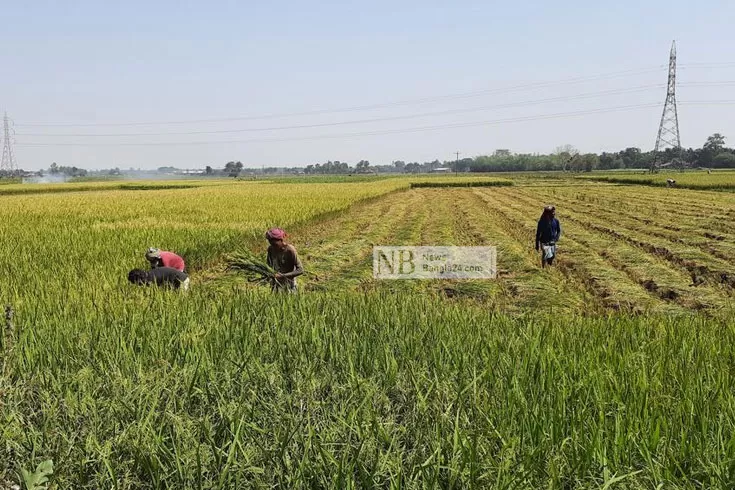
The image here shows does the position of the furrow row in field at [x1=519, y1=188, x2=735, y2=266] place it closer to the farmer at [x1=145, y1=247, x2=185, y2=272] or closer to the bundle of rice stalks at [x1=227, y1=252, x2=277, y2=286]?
the bundle of rice stalks at [x1=227, y1=252, x2=277, y2=286]

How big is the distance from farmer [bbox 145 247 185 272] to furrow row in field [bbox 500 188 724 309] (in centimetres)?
808

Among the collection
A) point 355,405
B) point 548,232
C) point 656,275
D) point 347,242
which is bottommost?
point 656,275

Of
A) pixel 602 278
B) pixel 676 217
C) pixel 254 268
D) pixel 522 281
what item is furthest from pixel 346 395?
pixel 676 217

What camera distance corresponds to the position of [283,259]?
7062 mm

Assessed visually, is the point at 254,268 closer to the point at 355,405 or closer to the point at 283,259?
the point at 283,259

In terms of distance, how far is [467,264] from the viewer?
12.4 meters

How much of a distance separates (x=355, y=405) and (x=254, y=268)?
18.5ft

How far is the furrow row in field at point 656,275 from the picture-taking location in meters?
8.57

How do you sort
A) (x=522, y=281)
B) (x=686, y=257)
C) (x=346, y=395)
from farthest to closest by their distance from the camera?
1. (x=686, y=257)
2. (x=522, y=281)
3. (x=346, y=395)

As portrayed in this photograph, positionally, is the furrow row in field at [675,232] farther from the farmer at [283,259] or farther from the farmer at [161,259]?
the farmer at [161,259]

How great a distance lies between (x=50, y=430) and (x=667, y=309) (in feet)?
27.6

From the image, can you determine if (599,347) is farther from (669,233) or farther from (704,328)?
(669,233)

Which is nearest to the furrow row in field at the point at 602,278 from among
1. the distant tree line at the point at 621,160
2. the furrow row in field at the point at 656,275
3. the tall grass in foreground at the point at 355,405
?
the furrow row in field at the point at 656,275

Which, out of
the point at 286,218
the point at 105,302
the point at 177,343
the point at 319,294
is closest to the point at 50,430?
the point at 177,343
